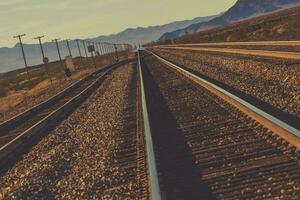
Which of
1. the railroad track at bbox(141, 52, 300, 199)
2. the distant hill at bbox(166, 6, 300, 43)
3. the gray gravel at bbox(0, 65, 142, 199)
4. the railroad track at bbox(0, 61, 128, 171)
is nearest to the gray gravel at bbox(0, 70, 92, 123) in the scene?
the railroad track at bbox(0, 61, 128, 171)

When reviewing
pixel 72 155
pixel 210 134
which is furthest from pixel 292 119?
pixel 72 155

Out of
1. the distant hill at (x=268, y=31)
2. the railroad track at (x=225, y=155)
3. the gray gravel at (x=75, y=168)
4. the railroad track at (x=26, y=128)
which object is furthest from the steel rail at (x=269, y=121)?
the distant hill at (x=268, y=31)

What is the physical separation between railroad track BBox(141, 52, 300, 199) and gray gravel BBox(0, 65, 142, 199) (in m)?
0.70

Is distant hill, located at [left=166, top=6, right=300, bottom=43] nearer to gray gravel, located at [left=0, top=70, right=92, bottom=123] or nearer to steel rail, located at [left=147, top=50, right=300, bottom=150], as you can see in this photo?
gray gravel, located at [left=0, top=70, right=92, bottom=123]

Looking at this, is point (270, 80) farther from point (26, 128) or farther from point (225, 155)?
point (225, 155)

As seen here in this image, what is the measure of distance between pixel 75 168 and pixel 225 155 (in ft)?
9.32

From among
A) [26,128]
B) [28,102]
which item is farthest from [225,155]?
[28,102]

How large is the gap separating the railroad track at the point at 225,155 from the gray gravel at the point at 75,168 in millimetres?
700

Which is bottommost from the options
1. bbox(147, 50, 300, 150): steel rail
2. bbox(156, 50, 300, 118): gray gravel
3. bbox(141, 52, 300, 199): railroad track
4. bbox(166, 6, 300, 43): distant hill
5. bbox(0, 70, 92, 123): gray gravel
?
bbox(0, 70, 92, 123): gray gravel

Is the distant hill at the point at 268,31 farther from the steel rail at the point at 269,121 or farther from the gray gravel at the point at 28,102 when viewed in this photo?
the steel rail at the point at 269,121

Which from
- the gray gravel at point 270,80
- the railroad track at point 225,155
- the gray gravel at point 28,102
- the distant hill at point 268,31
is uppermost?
the railroad track at point 225,155

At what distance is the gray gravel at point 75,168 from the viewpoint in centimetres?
722

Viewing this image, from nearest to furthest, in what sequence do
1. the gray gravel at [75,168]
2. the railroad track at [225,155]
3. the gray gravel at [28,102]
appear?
the railroad track at [225,155] < the gray gravel at [75,168] < the gray gravel at [28,102]

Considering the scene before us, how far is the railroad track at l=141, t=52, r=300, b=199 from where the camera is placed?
5844 mm
